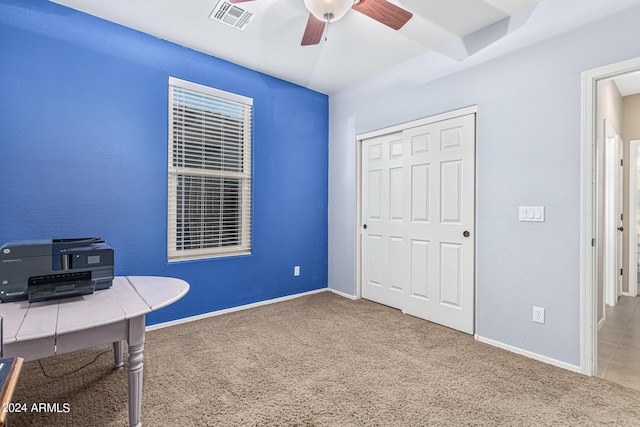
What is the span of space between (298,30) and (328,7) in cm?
91

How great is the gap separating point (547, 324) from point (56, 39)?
4402 mm

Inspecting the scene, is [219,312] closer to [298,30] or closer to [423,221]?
[423,221]

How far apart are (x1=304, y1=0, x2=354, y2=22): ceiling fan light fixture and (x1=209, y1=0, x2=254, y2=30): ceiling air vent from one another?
30.5 inches

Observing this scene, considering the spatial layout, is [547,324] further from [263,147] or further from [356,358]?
[263,147]

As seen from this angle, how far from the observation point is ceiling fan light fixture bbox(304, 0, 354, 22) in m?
1.99

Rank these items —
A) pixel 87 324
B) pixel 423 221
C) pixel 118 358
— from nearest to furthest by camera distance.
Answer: pixel 87 324, pixel 118 358, pixel 423 221

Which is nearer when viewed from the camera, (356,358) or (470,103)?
(356,358)

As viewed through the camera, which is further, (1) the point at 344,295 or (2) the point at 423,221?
(1) the point at 344,295

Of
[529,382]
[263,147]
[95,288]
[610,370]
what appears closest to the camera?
[95,288]

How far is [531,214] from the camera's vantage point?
8.23 ft

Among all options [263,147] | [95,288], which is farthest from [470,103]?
[95,288]

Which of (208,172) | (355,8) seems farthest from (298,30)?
(208,172)

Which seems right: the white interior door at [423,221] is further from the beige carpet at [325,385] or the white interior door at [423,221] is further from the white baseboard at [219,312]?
the white baseboard at [219,312]

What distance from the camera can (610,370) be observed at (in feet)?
7.65
